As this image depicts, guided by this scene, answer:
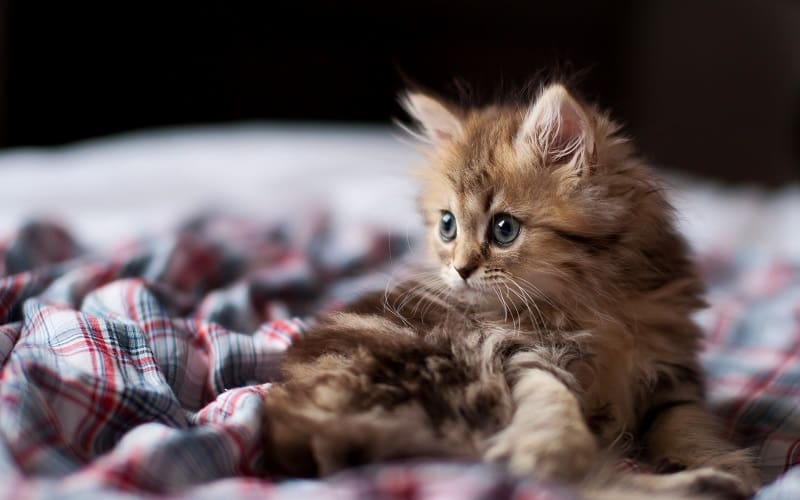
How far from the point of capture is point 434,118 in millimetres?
1471

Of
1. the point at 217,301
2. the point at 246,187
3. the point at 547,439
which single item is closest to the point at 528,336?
the point at 547,439

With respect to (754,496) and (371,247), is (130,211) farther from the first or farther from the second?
(754,496)

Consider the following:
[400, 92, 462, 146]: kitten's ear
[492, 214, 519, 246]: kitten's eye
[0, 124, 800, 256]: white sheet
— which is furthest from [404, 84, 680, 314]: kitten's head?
[0, 124, 800, 256]: white sheet

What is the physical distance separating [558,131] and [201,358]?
775mm

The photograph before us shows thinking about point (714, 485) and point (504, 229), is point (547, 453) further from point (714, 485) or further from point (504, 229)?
point (504, 229)

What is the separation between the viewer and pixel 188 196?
2818 mm

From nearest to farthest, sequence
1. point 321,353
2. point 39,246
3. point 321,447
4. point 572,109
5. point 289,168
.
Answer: point 321,447
point 321,353
point 572,109
point 39,246
point 289,168

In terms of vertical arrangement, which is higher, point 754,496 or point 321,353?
point 321,353

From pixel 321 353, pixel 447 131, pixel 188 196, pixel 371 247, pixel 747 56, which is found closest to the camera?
pixel 321 353

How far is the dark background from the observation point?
4.11 metres

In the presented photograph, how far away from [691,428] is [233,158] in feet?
7.82

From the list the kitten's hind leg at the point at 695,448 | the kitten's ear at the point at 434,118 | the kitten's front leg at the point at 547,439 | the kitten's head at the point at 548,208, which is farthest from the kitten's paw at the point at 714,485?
the kitten's ear at the point at 434,118

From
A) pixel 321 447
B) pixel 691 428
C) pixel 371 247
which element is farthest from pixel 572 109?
pixel 371 247

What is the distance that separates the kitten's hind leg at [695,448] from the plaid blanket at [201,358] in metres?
0.06
